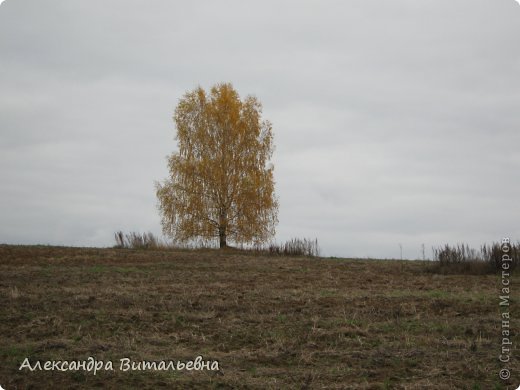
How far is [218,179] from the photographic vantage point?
34.5 meters

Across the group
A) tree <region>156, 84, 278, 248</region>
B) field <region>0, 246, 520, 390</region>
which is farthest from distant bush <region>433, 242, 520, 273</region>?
tree <region>156, 84, 278, 248</region>

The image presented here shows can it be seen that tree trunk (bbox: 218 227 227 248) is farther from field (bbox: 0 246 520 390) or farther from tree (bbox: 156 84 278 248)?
field (bbox: 0 246 520 390)

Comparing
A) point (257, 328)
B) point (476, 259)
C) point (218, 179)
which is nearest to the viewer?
point (257, 328)

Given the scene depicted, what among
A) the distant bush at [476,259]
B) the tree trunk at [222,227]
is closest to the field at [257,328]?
the distant bush at [476,259]

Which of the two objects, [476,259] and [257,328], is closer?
[257,328]

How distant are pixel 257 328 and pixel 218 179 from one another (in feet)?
76.7

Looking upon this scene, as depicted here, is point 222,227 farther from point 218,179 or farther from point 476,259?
point 476,259

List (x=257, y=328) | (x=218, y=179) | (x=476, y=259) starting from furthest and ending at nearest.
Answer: (x=218, y=179)
(x=476, y=259)
(x=257, y=328)

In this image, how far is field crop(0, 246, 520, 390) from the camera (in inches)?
347

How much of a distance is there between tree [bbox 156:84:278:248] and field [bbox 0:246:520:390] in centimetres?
1552

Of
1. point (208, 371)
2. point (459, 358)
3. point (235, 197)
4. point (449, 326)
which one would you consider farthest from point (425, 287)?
point (235, 197)

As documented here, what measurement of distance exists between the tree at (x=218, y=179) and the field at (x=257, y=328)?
15.5m

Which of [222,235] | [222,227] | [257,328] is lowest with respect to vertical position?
[257,328]

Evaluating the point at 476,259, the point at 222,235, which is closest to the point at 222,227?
the point at 222,235
